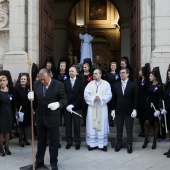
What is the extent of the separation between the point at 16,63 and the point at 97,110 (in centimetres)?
339

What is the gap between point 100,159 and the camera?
6.54 meters

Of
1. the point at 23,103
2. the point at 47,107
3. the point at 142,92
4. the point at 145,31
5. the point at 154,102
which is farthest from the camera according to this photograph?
the point at 145,31

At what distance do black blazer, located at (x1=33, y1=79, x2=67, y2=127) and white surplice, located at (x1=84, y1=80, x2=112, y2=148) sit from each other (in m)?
1.62

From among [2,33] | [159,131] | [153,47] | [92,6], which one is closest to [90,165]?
[159,131]

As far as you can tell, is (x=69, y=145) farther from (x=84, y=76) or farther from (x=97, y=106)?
(x=84, y=76)

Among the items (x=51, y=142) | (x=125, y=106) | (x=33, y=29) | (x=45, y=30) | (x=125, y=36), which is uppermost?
(x=125, y=36)

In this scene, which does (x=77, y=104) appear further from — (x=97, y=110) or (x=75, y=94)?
(x=97, y=110)

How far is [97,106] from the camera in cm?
748

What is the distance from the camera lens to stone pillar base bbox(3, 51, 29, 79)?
9562mm

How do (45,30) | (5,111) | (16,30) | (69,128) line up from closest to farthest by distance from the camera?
1. (5,111)
2. (69,128)
3. (16,30)
4. (45,30)

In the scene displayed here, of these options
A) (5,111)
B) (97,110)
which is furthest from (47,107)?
Answer: (97,110)

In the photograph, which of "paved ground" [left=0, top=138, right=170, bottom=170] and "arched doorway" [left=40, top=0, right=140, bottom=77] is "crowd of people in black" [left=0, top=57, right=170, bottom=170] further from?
"arched doorway" [left=40, top=0, right=140, bottom=77]

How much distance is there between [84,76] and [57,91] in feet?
8.13

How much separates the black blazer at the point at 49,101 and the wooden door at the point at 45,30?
414cm
